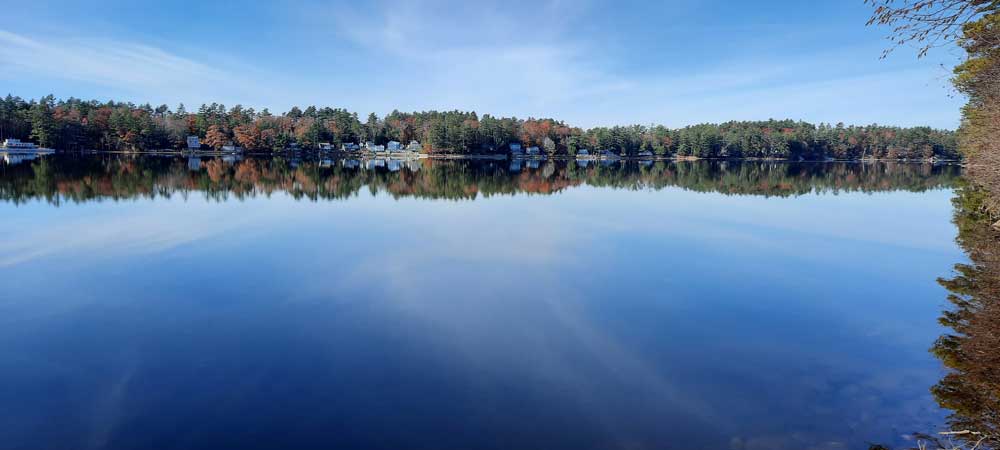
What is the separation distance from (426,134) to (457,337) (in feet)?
310

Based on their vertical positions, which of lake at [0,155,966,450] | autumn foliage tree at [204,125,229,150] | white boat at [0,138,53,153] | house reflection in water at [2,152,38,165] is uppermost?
autumn foliage tree at [204,125,229,150]

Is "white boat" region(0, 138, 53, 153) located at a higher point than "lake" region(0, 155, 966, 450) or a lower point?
higher

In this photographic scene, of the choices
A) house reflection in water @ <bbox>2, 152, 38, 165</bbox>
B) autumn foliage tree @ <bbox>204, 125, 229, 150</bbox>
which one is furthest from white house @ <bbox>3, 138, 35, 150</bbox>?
autumn foliage tree @ <bbox>204, 125, 229, 150</bbox>

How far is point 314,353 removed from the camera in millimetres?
6922

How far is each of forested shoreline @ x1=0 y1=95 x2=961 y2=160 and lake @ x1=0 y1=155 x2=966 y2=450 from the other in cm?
7777

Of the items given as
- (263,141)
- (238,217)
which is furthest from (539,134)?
(238,217)

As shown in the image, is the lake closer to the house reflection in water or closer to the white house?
the house reflection in water

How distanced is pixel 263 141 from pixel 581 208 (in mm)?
77291

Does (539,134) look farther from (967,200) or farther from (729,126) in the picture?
(967,200)

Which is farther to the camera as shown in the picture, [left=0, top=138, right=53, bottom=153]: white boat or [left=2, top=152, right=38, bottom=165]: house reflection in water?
[left=0, top=138, right=53, bottom=153]: white boat

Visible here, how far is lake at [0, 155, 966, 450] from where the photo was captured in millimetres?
5270

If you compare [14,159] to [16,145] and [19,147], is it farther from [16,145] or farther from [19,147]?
[19,147]

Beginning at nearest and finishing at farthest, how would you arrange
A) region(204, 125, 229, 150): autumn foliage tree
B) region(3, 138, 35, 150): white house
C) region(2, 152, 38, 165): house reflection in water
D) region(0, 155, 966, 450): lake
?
1. region(0, 155, 966, 450): lake
2. region(2, 152, 38, 165): house reflection in water
3. region(3, 138, 35, 150): white house
4. region(204, 125, 229, 150): autumn foliage tree

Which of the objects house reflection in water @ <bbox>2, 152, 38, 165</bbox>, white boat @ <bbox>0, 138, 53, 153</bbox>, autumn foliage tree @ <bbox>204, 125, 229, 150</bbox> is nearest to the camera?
house reflection in water @ <bbox>2, 152, 38, 165</bbox>
